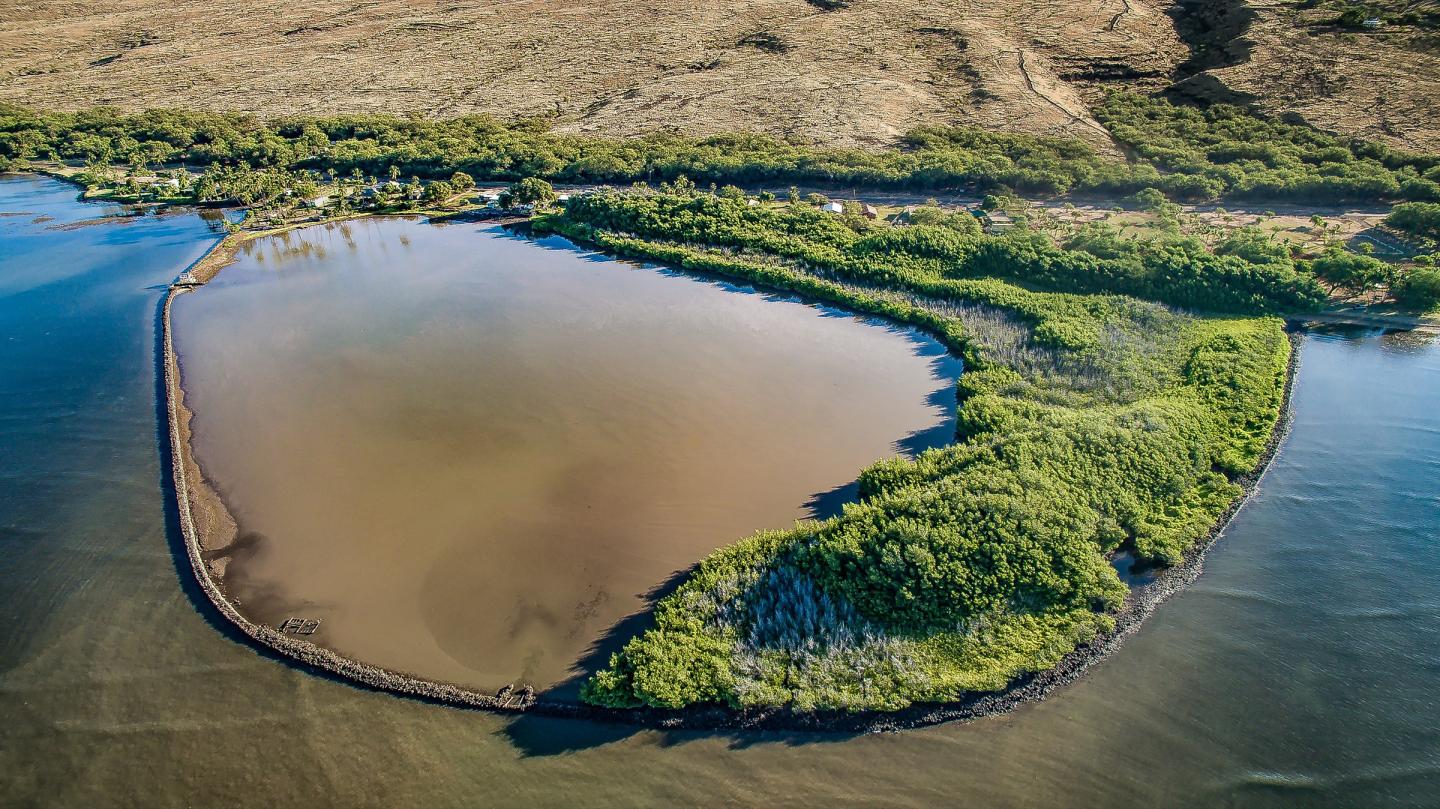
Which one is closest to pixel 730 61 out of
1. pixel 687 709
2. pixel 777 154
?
pixel 777 154

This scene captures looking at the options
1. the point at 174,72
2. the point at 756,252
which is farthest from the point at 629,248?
the point at 174,72

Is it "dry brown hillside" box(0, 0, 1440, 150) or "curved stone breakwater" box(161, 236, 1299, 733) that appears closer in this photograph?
"curved stone breakwater" box(161, 236, 1299, 733)

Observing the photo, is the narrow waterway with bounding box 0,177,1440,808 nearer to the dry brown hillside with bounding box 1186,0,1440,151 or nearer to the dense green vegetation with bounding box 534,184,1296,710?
the dense green vegetation with bounding box 534,184,1296,710

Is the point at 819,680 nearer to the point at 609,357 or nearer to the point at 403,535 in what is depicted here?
the point at 403,535

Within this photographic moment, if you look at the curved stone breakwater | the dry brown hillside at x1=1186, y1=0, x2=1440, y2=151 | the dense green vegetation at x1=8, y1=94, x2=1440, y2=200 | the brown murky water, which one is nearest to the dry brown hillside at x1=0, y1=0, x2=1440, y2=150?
the dry brown hillside at x1=1186, y1=0, x2=1440, y2=151

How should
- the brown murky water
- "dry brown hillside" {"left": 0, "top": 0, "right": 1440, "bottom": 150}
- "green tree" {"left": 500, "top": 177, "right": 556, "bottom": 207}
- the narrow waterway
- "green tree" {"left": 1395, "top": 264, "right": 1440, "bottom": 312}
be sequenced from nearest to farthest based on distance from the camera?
the narrow waterway < the brown murky water < "green tree" {"left": 1395, "top": 264, "right": 1440, "bottom": 312} < "green tree" {"left": 500, "top": 177, "right": 556, "bottom": 207} < "dry brown hillside" {"left": 0, "top": 0, "right": 1440, "bottom": 150}

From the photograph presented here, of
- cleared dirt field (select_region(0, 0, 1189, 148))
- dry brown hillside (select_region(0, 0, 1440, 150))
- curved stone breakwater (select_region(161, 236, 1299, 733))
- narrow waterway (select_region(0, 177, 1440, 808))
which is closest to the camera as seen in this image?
narrow waterway (select_region(0, 177, 1440, 808))

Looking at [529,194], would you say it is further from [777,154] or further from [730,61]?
[730,61]
